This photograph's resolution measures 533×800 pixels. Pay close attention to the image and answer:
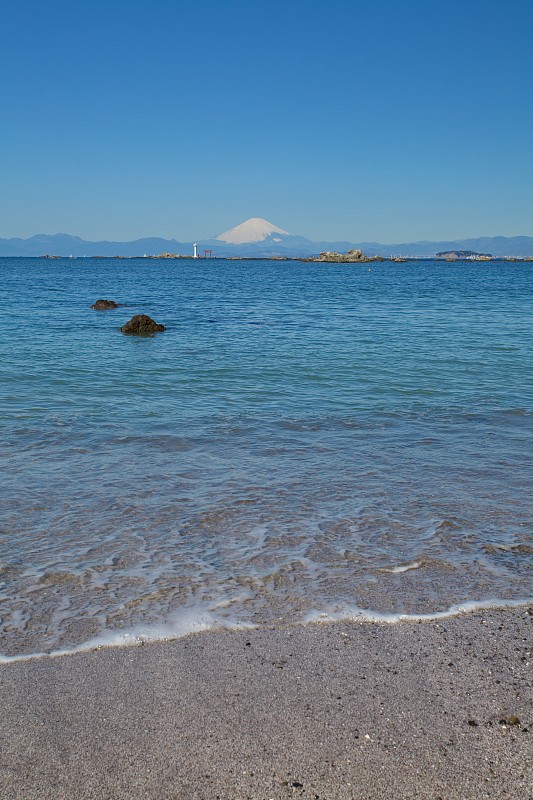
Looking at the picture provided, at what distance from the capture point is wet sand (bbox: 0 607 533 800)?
10.5 feet

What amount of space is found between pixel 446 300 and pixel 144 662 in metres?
43.3

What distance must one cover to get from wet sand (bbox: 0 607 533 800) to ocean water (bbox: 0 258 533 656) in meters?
0.39

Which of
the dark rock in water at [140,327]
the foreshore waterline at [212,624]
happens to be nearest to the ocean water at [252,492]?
the foreshore waterline at [212,624]

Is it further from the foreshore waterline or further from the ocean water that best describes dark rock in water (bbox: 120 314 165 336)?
the foreshore waterline

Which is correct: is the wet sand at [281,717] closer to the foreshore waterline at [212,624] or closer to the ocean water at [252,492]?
the foreshore waterline at [212,624]

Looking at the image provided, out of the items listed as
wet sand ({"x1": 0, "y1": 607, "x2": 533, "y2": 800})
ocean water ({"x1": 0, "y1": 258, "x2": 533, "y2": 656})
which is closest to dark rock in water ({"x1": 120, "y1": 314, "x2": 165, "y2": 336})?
ocean water ({"x1": 0, "y1": 258, "x2": 533, "y2": 656})

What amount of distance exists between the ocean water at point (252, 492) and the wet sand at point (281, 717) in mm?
387

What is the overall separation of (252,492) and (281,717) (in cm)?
410

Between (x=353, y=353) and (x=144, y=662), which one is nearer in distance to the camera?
(x=144, y=662)

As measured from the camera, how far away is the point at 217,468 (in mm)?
8586

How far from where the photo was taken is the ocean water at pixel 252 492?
17.0 ft

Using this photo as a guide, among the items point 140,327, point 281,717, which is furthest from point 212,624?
point 140,327

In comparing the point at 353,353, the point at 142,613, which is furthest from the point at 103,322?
the point at 142,613

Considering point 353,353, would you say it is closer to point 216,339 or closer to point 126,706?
point 216,339
